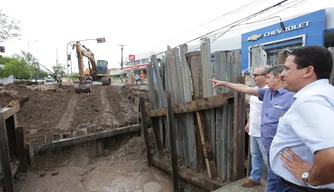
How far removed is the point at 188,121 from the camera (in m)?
3.70

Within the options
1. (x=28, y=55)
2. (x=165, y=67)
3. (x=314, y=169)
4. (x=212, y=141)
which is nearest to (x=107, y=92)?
(x=165, y=67)

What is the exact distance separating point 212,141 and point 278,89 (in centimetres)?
161

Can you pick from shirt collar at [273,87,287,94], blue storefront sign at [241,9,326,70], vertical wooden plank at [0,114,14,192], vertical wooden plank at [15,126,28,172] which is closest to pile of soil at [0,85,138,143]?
vertical wooden plank at [15,126,28,172]

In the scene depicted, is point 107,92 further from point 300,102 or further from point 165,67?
point 300,102

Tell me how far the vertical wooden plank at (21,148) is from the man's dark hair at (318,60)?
5185 millimetres

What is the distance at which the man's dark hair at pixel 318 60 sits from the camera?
1146 millimetres

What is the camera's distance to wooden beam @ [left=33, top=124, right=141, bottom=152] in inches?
199

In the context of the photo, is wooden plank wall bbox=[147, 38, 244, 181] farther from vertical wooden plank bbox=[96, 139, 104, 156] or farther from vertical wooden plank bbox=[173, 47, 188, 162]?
vertical wooden plank bbox=[96, 139, 104, 156]

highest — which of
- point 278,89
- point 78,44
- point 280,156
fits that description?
point 78,44

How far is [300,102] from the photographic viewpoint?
1058mm

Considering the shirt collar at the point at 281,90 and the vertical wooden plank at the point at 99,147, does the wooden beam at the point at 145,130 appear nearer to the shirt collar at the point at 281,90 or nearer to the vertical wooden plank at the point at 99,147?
the vertical wooden plank at the point at 99,147

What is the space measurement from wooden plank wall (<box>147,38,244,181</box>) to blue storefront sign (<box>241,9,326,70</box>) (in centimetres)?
1157

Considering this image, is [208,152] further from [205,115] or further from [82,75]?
[82,75]

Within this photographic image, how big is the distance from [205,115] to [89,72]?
15.9 meters
